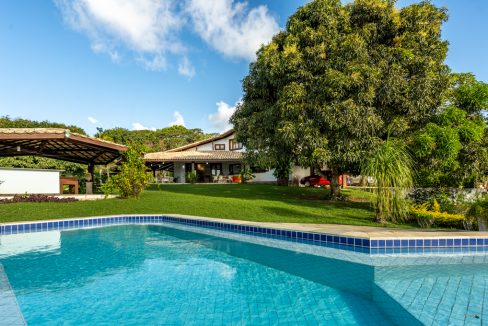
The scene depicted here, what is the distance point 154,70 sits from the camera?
23.8 meters

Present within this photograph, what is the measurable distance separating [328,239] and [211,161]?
24.1m

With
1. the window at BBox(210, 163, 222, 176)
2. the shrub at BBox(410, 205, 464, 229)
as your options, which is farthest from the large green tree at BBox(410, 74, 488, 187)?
the window at BBox(210, 163, 222, 176)

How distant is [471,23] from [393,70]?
5.14m

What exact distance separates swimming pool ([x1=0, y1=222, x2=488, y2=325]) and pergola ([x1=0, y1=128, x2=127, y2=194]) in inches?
277

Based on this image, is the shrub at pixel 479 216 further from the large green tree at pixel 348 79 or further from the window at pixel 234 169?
the window at pixel 234 169

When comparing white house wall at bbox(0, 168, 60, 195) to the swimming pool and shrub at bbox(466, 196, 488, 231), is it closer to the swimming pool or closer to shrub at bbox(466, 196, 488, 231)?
the swimming pool

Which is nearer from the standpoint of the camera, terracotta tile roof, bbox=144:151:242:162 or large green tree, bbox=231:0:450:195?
large green tree, bbox=231:0:450:195

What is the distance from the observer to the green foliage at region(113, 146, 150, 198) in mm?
15062

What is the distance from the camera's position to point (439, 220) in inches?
378

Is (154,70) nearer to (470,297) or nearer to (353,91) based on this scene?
(353,91)

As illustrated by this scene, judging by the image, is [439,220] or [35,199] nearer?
[439,220]

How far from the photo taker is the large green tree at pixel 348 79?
43.0 feet

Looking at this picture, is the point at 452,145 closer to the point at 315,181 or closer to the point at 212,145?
the point at 315,181

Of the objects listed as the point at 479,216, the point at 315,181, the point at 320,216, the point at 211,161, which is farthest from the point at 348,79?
the point at 211,161
